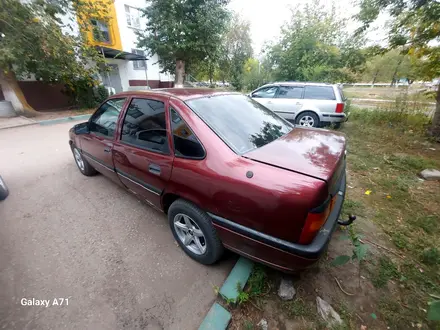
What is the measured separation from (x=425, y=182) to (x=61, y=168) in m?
6.91

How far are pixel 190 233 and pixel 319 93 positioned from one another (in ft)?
20.2

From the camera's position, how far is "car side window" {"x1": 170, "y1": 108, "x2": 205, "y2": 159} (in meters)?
1.67

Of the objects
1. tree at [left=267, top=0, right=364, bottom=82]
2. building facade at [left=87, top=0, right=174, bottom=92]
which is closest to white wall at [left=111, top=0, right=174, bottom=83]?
building facade at [left=87, top=0, right=174, bottom=92]

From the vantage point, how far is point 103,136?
2.68m

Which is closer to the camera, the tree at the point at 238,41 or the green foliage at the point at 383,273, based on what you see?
the green foliage at the point at 383,273

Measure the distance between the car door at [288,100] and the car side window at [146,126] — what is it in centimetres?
548

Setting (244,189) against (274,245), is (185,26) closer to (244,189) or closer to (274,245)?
(244,189)

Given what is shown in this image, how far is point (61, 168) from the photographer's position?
4.11 meters

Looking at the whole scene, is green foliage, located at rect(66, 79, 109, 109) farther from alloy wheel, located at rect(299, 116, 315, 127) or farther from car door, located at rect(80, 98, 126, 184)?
alloy wheel, located at rect(299, 116, 315, 127)

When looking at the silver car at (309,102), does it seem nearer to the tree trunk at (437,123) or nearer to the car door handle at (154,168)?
the tree trunk at (437,123)

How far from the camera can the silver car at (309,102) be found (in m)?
5.99

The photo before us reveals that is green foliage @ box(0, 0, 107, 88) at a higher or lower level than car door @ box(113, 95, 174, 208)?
higher

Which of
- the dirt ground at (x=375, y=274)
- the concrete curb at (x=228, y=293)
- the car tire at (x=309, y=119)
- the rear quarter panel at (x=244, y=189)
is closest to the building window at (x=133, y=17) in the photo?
the car tire at (x=309, y=119)

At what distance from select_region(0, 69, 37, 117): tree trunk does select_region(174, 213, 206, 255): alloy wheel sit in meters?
11.3
